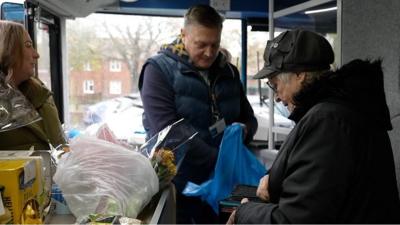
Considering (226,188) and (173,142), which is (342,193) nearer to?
(173,142)

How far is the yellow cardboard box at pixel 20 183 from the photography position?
0.98 m

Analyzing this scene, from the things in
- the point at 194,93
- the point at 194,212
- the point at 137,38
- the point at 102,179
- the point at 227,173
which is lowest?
the point at 194,212

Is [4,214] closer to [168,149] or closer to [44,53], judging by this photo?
[168,149]

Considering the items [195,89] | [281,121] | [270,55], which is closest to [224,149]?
[195,89]

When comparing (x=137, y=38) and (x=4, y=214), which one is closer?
(x=4, y=214)

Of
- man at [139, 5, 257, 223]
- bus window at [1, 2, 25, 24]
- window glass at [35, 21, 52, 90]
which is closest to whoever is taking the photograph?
man at [139, 5, 257, 223]

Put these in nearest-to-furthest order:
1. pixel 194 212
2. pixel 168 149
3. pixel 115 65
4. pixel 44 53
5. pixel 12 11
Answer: pixel 168 149 < pixel 194 212 < pixel 12 11 < pixel 44 53 < pixel 115 65

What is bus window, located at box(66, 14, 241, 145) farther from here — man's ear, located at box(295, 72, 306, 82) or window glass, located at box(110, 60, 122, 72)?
man's ear, located at box(295, 72, 306, 82)

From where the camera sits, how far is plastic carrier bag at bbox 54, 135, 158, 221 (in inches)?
46.4

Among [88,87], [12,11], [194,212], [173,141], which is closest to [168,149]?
[173,141]

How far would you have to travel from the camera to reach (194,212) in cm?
189

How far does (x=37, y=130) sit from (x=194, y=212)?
0.80 m

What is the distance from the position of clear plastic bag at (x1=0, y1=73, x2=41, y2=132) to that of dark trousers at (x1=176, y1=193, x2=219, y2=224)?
778mm

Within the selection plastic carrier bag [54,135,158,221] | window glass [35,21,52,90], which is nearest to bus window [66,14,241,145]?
window glass [35,21,52,90]
